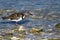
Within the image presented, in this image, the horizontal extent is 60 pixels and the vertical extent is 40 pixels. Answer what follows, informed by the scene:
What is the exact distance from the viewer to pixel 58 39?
33.7 ft

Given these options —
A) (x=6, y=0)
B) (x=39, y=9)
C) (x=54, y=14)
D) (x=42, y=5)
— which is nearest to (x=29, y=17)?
(x=54, y=14)

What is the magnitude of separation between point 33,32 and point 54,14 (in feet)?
15.4

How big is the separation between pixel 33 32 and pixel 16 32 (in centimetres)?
71

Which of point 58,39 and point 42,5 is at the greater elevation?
point 42,5

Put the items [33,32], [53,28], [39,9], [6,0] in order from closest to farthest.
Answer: [33,32] → [53,28] → [39,9] → [6,0]

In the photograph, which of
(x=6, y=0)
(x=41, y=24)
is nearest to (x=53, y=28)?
(x=41, y=24)

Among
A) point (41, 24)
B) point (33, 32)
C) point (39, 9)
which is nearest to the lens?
point (33, 32)

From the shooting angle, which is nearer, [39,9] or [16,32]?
[16,32]

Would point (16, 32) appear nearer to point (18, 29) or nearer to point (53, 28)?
point (18, 29)

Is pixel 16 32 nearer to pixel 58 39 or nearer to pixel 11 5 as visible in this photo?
pixel 58 39

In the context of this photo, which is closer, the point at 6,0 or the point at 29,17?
the point at 29,17

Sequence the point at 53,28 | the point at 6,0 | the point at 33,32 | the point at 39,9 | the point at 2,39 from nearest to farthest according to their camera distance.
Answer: the point at 2,39 < the point at 33,32 < the point at 53,28 < the point at 39,9 < the point at 6,0

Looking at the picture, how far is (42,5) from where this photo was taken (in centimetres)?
1903

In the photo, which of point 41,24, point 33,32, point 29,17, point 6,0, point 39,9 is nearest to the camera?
point 33,32
